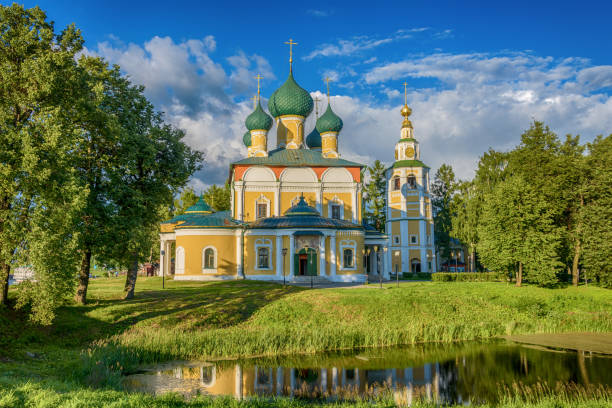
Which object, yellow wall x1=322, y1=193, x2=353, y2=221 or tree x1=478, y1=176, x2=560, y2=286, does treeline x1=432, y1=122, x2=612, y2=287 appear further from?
yellow wall x1=322, y1=193, x2=353, y2=221

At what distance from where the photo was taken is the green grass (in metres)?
12.9

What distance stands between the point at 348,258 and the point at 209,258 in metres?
9.22

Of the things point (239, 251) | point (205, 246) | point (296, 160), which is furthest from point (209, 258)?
point (296, 160)

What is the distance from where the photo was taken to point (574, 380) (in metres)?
12.9

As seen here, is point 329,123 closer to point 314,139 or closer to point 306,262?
point 314,139

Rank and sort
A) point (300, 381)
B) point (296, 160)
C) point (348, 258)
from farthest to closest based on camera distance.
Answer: point (296, 160)
point (348, 258)
point (300, 381)

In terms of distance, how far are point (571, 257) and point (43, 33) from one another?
29130 mm

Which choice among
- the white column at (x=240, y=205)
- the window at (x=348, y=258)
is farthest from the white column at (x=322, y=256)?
the white column at (x=240, y=205)

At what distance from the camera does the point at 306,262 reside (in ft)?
102

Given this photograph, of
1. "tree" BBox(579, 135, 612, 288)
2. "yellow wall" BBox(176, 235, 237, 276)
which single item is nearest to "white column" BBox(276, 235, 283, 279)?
"yellow wall" BBox(176, 235, 237, 276)

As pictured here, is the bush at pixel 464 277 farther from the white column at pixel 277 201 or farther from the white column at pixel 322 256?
the white column at pixel 277 201

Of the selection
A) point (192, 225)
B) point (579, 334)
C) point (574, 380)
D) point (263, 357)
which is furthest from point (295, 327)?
point (192, 225)

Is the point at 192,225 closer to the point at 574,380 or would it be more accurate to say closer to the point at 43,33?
the point at 43,33

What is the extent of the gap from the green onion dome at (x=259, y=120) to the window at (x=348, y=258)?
43.7 ft
